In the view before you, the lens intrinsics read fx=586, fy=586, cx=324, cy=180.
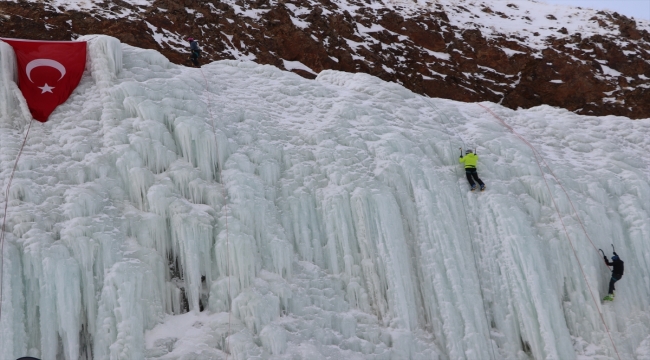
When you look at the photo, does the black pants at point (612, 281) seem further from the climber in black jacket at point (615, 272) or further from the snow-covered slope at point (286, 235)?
the snow-covered slope at point (286, 235)

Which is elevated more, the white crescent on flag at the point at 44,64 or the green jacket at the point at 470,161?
the green jacket at the point at 470,161

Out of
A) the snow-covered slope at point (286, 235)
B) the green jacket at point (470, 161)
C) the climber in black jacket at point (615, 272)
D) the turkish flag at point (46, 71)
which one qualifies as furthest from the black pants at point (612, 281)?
the turkish flag at point (46, 71)

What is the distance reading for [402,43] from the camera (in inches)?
997

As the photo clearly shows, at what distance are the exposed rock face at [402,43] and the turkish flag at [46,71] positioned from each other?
907cm

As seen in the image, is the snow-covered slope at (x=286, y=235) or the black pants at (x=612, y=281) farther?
the black pants at (x=612, y=281)

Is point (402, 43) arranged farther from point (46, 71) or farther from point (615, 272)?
point (46, 71)

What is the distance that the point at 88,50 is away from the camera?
11.8m

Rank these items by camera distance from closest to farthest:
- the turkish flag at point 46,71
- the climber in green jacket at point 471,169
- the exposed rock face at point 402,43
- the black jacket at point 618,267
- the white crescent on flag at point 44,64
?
the black jacket at point 618,267, the turkish flag at point 46,71, the white crescent on flag at point 44,64, the climber in green jacket at point 471,169, the exposed rock face at point 402,43

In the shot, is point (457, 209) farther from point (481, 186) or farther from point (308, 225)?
point (308, 225)

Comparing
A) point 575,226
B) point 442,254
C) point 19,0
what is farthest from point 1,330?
point 19,0

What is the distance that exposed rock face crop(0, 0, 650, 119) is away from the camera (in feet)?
71.1

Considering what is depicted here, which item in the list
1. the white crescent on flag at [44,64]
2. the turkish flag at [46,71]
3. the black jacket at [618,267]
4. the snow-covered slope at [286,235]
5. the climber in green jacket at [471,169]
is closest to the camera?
the snow-covered slope at [286,235]

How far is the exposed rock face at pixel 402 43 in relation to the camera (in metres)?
21.7

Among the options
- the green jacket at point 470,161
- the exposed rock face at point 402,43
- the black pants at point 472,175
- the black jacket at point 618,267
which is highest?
the green jacket at point 470,161
